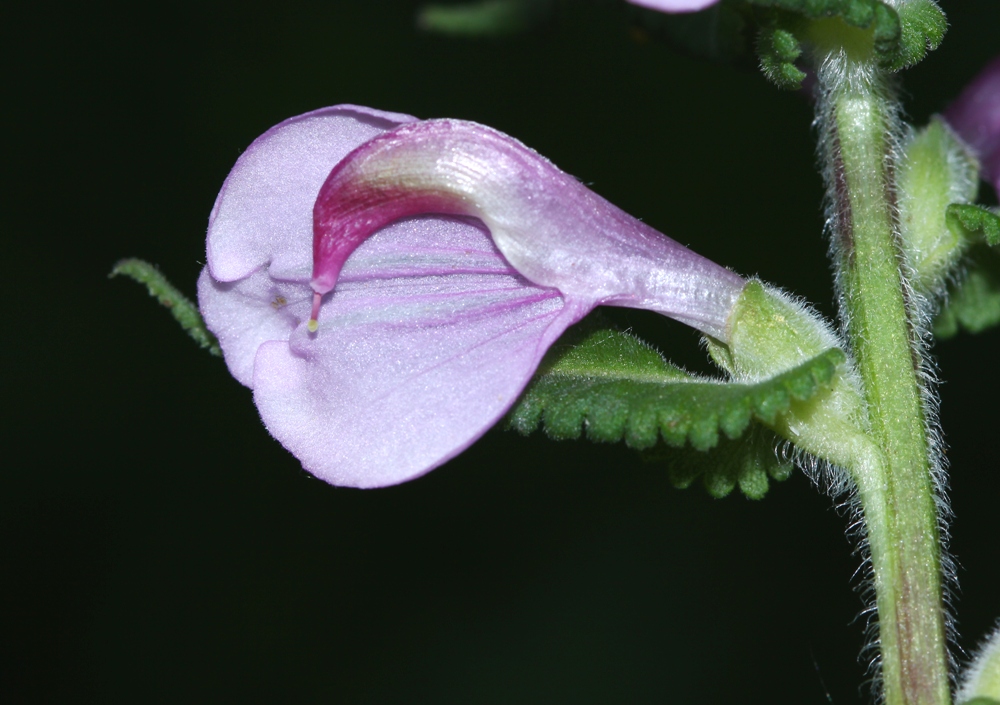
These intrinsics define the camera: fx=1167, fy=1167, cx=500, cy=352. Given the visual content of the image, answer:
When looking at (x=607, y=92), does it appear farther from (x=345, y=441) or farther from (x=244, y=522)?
(x=345, y=441)

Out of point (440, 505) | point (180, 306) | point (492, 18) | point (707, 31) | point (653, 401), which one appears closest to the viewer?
point (653, 401)

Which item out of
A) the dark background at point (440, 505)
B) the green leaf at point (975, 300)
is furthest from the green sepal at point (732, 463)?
the dark background at point (440, 505)

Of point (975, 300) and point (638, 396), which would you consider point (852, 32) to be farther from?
point (975, 300)

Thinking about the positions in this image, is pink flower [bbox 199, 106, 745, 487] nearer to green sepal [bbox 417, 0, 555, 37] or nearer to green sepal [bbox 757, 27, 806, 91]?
green sepal [bbox 757, 27, 806, 91]

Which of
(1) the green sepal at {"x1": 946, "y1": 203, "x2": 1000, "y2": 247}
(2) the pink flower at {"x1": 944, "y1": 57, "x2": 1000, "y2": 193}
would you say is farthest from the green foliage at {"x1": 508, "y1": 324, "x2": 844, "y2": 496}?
(2) the pink flower at {"x1": 944, "y1": 57, "x2": 1000, "y2": 193}

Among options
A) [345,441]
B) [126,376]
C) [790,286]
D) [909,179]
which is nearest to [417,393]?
[345,441]

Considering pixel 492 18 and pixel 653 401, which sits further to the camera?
pixel 492 18

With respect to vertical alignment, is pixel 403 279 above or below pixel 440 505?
above

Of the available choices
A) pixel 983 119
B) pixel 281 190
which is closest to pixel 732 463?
pixel 281 190
